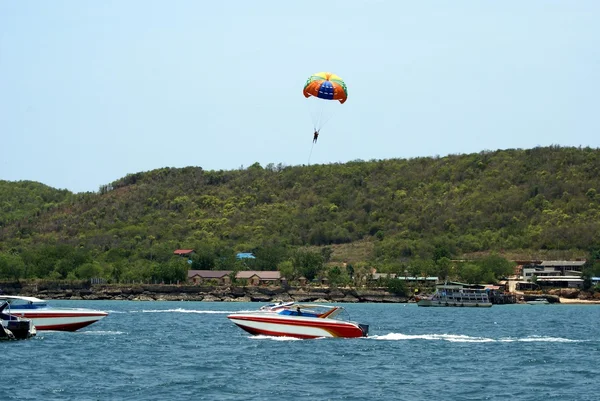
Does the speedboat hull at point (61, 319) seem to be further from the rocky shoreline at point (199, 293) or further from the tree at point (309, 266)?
the tree at point (309, 266)

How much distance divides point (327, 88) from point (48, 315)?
2490 cm

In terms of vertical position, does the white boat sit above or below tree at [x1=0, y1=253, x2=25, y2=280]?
below

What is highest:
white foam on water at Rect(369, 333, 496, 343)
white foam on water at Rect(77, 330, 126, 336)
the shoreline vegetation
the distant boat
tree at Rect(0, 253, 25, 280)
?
tree at Rect(0, 253, 25, 280)

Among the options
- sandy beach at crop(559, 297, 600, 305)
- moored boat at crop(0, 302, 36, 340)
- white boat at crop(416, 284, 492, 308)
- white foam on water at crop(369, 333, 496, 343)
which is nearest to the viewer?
moored boat at crop(0, 302, 36, 340)

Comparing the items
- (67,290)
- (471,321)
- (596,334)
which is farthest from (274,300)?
(596,334)

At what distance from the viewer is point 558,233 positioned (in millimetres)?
198125

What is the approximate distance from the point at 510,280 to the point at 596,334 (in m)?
95.4

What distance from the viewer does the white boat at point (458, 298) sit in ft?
469

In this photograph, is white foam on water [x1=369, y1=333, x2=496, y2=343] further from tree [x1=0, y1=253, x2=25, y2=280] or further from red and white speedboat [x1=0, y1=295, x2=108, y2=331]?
tree [x1=0, y1=253, x2=25, y2=280]

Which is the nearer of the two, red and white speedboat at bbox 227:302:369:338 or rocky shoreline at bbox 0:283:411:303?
red and white speedboat at bbox 227:302:369:338

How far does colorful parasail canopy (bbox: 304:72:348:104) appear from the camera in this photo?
75.6 metres

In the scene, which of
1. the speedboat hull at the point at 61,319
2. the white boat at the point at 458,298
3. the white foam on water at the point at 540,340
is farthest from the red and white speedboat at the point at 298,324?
the white boat at the point at 458,298

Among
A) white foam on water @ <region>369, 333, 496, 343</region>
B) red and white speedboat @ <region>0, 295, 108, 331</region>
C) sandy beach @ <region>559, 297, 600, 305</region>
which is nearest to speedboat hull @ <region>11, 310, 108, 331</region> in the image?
red and white speedboat @ <region>0, 295, 108, 331</region>

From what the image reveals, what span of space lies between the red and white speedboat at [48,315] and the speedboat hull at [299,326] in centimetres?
1112
